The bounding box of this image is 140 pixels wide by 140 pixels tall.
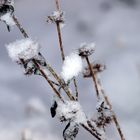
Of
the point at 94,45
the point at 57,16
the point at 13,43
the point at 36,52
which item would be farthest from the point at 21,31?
the point at 94,45

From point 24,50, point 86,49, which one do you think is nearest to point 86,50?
point 86,49

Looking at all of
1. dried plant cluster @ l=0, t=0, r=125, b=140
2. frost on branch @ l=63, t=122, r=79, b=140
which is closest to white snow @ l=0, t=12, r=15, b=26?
dried plant cluster @ l=0, t=0, r=125, b=140

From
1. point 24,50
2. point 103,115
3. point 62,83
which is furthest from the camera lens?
point 103,115

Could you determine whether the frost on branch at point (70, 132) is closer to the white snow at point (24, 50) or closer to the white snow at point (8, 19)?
the white snow at point (24, 50)

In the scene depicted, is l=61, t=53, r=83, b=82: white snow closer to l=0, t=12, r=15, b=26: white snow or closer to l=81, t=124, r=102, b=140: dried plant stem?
l=81, t=124, r=102, b=140: dried plant stem

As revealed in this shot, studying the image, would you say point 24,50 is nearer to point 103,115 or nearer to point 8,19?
point 8,19

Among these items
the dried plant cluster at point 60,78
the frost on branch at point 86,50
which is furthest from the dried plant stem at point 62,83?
the frost on branch at point 86,50
